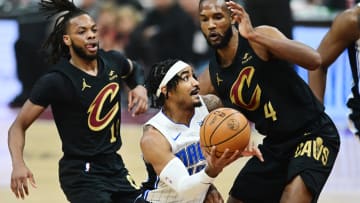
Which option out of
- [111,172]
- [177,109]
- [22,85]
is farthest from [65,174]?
[22,85]

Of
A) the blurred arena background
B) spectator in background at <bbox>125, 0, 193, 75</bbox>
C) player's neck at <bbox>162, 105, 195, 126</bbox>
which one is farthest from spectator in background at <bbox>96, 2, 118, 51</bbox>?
player's neck at <bbox>162, 105, 195, 126</bbox>

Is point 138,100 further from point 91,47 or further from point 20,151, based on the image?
point 20,151

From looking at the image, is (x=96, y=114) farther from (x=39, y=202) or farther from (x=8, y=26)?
(x=8, y=26)

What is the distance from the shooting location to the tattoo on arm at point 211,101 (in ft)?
21.9

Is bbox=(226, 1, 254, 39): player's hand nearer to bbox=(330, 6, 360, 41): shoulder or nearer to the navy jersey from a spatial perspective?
bbox=(330, 6, 360, 41): shoulder

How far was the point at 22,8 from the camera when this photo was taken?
48.7 ft

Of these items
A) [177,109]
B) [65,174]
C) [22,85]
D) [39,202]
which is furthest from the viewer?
[22,85]

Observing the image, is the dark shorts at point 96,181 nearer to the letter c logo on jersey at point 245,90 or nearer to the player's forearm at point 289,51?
the letter c logo on jersey at point 245,90

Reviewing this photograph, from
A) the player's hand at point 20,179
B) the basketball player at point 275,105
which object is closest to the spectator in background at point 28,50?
the player's hand at point 20,179

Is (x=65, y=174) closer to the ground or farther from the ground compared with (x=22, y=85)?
farther from the ground

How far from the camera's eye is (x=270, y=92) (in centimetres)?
651

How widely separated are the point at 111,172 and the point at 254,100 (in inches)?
47.8

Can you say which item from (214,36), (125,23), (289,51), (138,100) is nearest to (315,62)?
(289,51)

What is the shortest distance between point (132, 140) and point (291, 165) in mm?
5688
